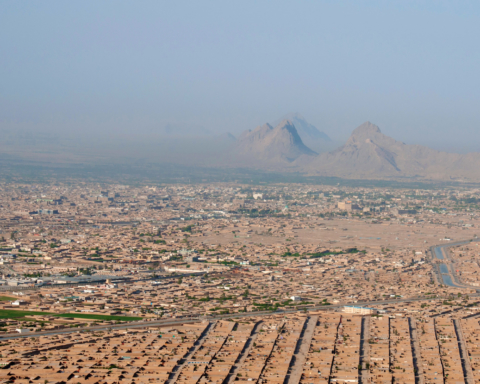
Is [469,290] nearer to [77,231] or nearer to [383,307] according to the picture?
[383,307]

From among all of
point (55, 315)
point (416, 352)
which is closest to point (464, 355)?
point (416, 352)

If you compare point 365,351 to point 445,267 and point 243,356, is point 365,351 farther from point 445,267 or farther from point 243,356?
point 445,267

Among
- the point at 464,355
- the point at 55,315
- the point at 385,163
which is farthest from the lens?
the point at 385,163

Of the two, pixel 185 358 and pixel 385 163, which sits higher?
pixel 385 163

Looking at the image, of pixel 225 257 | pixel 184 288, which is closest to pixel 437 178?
pixel 225 257

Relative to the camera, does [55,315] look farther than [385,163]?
No

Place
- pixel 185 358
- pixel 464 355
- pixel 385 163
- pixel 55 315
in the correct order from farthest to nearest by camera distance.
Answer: pixel 385 163 → pixel 55 315 → pixel 464 355 → pixel 185 358

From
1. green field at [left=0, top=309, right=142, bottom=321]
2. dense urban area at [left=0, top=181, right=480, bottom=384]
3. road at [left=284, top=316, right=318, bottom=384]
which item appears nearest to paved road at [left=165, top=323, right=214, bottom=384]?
dense urban area at [left=0, top=181, right=480, bottom=384]

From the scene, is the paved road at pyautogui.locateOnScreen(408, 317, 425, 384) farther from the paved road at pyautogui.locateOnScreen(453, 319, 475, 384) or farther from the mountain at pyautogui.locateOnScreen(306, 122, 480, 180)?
the mountain at pyautogui.locateOnScreen(306, 122, 480, 180)
